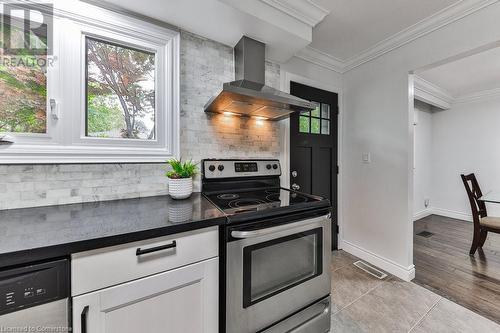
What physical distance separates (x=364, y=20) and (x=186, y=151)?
6.44ft

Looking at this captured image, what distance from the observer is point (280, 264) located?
3.76ft

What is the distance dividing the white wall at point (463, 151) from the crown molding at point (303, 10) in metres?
4.17

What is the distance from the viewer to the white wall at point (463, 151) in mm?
3539

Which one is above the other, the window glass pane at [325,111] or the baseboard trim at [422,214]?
the window glass pane at [325,111]

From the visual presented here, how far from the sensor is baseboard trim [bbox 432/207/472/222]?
379 centimetres

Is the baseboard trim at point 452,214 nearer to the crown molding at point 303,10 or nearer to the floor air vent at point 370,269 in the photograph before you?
the floor air vent at point 370,269

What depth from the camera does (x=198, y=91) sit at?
64.5 inches

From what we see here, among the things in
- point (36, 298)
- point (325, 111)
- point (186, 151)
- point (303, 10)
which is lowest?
point (36, 298)

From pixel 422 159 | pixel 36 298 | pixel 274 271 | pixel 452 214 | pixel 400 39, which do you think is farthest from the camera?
pixel 422 159

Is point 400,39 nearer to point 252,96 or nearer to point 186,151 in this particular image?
point 252,96

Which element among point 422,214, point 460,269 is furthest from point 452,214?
point 460,269

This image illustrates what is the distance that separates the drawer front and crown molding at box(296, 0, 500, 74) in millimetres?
2201

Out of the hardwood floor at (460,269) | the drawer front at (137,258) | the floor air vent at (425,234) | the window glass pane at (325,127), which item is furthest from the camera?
the floor air vent at (425,234)

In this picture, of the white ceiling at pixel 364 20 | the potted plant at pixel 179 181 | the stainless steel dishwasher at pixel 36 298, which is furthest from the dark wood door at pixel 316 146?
the stainless steel dishwasher at pixel 36 298
